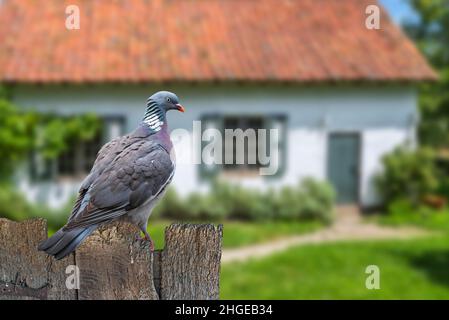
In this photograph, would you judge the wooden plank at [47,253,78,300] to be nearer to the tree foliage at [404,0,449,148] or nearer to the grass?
the grass

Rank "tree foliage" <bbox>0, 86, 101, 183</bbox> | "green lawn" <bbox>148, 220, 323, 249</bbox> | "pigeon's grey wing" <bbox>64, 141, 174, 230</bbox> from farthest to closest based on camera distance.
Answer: "tree foliage" <bbox>0, 86, 101, 183</bbox> → "green lawn" <bbox>148, 220, 323, 249</bbox> → "pigeon's grey wing" <bbox>64, 141, 174, 230</bbox>

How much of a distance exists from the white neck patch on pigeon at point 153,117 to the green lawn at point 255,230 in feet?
32.2

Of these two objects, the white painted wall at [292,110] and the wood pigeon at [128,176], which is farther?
the white painted wall at [292,110]

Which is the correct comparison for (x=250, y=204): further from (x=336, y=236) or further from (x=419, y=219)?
(x=419, y=219)

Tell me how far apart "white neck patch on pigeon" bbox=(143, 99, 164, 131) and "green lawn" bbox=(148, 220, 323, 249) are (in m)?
9.81

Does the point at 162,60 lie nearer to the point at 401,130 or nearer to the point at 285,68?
the point at 285,68

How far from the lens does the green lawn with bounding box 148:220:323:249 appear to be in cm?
1196

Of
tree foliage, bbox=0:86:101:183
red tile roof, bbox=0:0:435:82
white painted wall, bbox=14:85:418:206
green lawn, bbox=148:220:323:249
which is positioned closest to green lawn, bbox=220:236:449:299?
green lawn, bbox=148:220:323:249

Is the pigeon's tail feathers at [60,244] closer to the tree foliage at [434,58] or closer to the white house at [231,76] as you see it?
the white house at [231,76]

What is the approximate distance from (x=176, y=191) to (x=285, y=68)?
369cm

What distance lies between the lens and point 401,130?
49.4 ft

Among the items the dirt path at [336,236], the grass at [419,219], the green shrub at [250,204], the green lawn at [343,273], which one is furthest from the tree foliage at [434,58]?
the green lawn at [343,273]

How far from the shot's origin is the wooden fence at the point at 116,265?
2.14 meters
